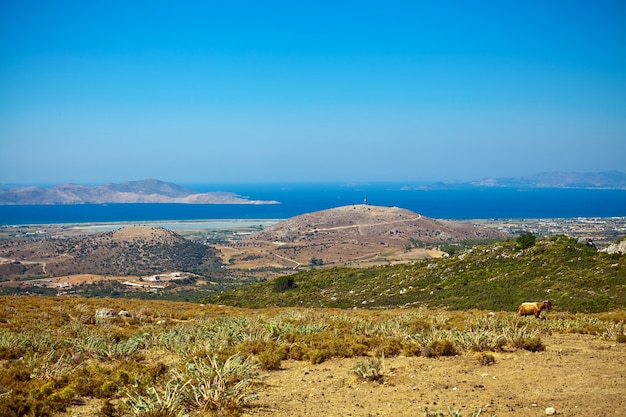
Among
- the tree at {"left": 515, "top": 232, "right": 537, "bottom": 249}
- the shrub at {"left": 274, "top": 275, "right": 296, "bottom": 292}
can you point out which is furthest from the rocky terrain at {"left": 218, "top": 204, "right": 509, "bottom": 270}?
the tree at {"left": 515, "top": 232, "right": 537, "bottom": 249}

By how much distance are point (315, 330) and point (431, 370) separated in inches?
203

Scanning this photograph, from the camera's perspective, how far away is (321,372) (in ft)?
32.0

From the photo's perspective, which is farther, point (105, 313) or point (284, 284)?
point (284, 284)

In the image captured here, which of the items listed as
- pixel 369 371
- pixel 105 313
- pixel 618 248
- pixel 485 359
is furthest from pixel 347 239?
pixel 369 371

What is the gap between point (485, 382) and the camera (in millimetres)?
8477

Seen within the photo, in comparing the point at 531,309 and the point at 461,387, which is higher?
the point at 461,387

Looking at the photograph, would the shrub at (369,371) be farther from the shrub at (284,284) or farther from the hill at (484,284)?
the shrub at (284,284)

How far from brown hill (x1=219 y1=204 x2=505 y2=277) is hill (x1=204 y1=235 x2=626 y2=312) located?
6331cm

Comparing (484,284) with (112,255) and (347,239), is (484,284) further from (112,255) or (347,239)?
(112,255)

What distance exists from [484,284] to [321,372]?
25848 mm

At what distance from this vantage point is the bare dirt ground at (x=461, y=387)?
23.7 ft

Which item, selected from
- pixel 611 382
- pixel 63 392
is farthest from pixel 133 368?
pixel 611 382

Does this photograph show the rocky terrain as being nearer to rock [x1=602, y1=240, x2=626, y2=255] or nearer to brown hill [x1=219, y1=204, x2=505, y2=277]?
brown hill [x1=219, y1=204, x2=505, y2=277]

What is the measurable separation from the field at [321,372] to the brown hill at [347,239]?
95476mm
